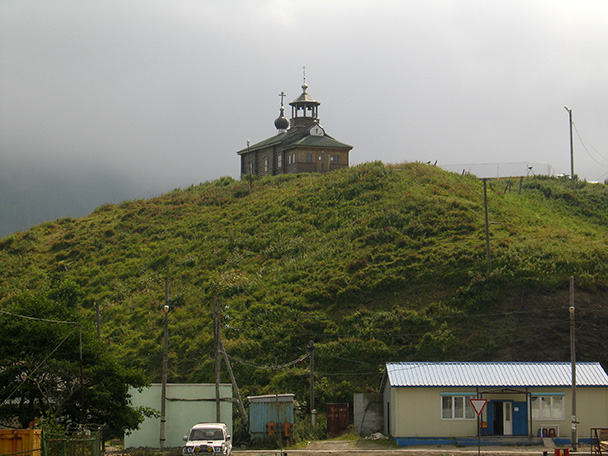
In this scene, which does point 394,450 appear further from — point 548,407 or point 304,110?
point 304,110

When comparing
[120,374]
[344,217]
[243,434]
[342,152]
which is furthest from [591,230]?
[120,374]

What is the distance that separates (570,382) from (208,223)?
49.7 metres

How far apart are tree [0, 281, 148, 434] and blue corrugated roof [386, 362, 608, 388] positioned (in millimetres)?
12985

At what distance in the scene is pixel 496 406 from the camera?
37.4 m

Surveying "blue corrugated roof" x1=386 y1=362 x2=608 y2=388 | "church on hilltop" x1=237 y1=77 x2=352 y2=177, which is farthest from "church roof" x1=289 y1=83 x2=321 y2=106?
"blue corrugated roof" x1=386 y1=362 x2=608 y2=388

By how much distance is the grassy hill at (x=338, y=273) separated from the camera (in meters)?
47.8

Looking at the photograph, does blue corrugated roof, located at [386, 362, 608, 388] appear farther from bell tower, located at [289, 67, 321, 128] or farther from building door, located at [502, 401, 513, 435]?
bell tower, located at [289, 67, 321, 128]

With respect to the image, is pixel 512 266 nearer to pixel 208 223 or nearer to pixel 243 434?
pixel 243 434

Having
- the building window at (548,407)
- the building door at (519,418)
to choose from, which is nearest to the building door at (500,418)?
the building door at (519,418)

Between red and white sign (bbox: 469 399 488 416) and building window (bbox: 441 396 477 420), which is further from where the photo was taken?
building window (bbox: 441 396 477 420)

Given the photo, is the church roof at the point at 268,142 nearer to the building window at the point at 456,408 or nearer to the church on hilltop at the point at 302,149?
the church on hilltop at the point at 302,149

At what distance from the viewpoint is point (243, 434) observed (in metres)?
39.7

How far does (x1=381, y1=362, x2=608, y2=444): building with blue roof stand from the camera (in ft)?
121

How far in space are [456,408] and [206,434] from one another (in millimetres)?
12482
